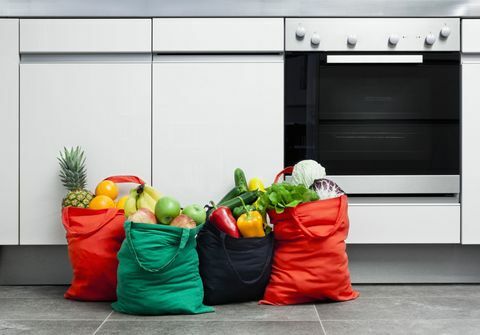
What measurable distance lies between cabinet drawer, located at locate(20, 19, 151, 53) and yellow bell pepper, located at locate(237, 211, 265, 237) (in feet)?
2.83

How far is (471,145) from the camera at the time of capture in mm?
2807

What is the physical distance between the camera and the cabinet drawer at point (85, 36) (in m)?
2.78

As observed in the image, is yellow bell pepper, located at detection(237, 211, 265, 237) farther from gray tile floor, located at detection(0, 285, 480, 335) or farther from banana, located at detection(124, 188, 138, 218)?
banana, located at detection(124, 188, 138, 218)

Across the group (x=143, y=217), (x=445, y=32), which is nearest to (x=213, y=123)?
(x=143, y=217)

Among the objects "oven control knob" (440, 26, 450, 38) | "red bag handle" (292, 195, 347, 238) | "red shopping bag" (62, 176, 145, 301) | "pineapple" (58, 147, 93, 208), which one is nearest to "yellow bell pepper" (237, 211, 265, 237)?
"red bag handle" (292, 195, 347, 238)

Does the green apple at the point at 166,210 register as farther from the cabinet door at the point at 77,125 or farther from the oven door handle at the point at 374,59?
the oven door handle at the point at 374,59

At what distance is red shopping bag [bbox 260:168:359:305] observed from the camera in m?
2.45

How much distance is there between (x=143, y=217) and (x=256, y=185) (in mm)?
562

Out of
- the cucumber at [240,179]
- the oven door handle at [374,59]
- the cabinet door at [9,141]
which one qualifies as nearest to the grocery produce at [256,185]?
the cucumber at [240,179]

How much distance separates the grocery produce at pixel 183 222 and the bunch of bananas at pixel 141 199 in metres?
0.18

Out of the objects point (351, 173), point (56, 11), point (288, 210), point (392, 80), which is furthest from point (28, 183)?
point (392, 80)

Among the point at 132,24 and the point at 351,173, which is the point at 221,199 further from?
the point at 132,24

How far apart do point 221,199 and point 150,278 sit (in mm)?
582

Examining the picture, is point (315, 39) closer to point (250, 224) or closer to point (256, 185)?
point (256, 185)
